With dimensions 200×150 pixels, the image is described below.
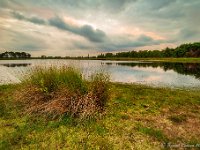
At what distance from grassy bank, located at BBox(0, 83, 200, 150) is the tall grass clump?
334 mm

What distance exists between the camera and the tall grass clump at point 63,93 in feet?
20.6

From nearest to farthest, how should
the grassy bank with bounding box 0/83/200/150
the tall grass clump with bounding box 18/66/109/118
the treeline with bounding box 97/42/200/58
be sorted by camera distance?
the grassy bank with bounding box 0/83/200/150 → the tall grass clump with bounding box 18/66/109/118 → the treeline with bounding box 97/42/200/58

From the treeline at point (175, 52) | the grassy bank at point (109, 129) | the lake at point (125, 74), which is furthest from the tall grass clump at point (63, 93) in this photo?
the treeline at point (175, 52)

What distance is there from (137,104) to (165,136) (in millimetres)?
2986

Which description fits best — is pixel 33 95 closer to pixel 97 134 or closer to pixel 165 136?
pixel 97 134

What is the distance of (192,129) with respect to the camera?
5.23 metres

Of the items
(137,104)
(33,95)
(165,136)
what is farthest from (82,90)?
(165,136)

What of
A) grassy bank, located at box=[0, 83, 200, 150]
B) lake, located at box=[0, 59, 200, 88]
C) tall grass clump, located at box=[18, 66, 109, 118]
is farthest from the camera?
lake, located at box=[0, 59, 200, 88]

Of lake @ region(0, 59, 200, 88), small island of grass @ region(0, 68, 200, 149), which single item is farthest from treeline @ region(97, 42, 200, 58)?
small island of grass @ region(0, 68, 200, 149)

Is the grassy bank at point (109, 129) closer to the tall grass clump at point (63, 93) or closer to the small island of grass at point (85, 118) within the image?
the small island of grass at point (85, 118)

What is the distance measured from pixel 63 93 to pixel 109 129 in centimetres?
222

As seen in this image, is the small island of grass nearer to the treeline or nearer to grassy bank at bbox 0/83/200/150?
grassy bank at bbox 0/83/200/150

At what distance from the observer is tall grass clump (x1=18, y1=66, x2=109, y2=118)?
6.27 meters

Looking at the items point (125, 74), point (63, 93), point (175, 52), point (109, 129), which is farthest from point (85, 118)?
point (175, 52)
